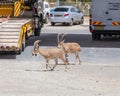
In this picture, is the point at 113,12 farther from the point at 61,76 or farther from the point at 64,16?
the point at 64,16

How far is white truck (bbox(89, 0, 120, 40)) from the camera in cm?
2814

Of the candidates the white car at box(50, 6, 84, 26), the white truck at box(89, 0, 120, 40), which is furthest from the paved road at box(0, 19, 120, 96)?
the white car at box(50, 6, 84, 26)

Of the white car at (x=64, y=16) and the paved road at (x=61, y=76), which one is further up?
the paved road at (x=61, y=76)

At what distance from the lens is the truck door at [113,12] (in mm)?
28150

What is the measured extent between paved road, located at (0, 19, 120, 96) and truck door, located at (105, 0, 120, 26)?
6.07 meters

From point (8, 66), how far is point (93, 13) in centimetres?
1128

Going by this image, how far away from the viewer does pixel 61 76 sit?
15.3 metres

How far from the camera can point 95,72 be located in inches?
647

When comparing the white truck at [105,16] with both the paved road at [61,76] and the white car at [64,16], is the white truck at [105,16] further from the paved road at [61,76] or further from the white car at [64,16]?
the white car at [64,16]

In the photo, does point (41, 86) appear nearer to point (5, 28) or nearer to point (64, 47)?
point (64, 47)

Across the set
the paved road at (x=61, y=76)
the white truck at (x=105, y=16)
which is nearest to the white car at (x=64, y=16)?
the white truck at (x=105, y=16)

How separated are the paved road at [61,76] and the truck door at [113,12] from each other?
6.07 meters

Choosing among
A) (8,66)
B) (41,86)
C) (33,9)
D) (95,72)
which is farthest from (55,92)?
(33,9)

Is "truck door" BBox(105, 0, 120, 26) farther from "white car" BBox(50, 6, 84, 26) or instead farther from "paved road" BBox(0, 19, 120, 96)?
"white car" BBox(50, 6, 84, 26)
